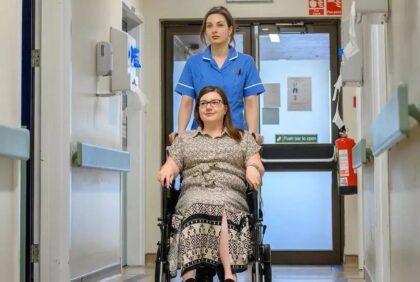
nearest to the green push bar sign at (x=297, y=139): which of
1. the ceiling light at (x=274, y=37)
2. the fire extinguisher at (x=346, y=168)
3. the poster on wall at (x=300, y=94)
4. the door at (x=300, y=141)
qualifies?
the door at (x=300, y=141)

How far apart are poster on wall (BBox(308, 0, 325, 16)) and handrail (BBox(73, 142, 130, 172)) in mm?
2104

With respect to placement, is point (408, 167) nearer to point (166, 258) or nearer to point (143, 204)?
point (166, 258)

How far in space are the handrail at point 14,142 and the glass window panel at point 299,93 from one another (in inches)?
128

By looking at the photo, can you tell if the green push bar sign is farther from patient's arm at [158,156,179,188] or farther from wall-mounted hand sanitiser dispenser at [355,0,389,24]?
wall-mounted hand sanitiser dispenser at [355,0,389,24]

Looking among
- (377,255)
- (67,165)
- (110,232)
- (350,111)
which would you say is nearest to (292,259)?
(350,111)

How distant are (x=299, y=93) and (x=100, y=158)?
233cm

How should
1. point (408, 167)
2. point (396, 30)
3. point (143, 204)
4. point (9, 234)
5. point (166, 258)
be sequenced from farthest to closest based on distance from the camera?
point (143, 204) → point (9, 234) → point (166, 258) → point (396, 30) → point (408, 167)

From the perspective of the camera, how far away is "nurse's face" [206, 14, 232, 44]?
11.0 feet

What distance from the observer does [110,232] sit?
470cm

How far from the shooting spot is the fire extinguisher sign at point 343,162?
5223 mm

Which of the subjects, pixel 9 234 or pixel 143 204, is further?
pixel 143 204

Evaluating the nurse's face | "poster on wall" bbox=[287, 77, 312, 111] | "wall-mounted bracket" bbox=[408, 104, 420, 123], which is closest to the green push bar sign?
"poster on wall" bbox=[287, 77, 312, 111]

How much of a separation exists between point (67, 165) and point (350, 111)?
9.28 ft

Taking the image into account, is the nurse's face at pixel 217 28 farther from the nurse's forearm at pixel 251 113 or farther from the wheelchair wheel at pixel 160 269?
the wheelchair wheel at pixel 160 269
